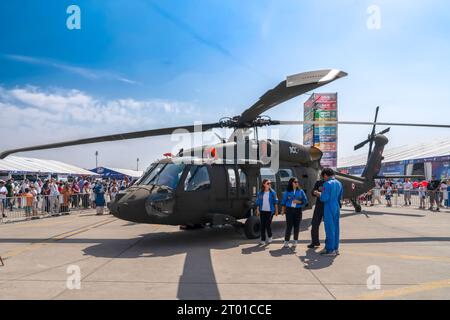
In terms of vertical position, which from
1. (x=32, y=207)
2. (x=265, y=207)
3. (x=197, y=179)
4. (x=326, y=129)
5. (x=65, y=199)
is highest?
(x=326, y=129)

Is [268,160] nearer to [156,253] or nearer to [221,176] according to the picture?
[221,176]

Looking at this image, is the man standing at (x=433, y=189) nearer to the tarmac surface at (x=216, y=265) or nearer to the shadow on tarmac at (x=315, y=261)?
the tarmac surface at (x=216, y=265)

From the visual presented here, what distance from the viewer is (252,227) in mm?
9414

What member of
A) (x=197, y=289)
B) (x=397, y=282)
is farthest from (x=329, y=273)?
(x=197, y=289)

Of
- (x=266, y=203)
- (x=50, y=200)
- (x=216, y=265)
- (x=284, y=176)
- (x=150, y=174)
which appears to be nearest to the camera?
(x=216, y=265)

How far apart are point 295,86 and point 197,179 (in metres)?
3.50

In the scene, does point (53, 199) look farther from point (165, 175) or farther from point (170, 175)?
point (170, 175)

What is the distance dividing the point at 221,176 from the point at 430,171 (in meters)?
28.6

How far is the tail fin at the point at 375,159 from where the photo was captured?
51.0 ft

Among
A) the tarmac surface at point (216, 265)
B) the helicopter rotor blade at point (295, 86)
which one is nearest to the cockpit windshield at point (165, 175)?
the tarmac surface at point (216, 265)

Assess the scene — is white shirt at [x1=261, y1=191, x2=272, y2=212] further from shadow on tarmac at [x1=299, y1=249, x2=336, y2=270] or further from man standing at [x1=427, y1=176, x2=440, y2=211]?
man standing at [x1=427, y1=176, x2=440, y2=211]

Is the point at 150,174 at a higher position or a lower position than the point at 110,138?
lower

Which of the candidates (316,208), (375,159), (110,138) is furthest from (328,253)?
(375,159)

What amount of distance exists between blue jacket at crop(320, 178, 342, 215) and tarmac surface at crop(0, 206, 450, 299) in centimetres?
99
